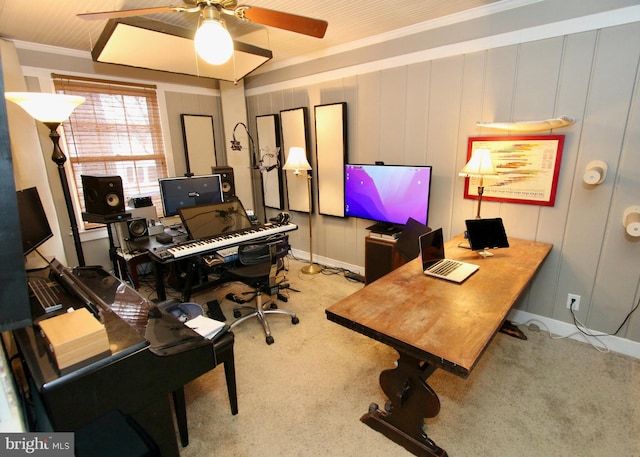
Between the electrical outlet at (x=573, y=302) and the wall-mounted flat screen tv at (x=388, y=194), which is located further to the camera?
Answer: the wall-mounted flat screen tv at (x=388, y=194)

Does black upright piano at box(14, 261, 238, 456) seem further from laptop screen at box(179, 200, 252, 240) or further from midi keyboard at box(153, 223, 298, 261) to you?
laptop screen at box(179, 200, 252, 240)

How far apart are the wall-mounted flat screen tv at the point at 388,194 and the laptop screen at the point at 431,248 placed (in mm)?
866

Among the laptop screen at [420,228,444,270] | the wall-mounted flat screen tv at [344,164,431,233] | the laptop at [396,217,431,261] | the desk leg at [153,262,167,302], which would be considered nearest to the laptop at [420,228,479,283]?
the laptop screen at [420,228,444,270]

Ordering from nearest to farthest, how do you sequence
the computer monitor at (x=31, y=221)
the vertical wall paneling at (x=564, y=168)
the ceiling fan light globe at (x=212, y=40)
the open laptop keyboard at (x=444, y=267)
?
the ceiling fan light globe at (x=212, y=40)
the computer monitor at (x=31, y=221)
the open laptop keyboard at (x=444, y=267)
the vertical wall paneling at (x=564, y=168)

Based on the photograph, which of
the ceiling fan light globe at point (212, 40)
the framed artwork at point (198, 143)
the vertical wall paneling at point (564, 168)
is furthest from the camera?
the framed artwork at point (198, 143)

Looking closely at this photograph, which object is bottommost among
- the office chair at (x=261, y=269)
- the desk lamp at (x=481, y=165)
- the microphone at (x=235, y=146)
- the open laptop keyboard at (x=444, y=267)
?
the office chair at (x=261, y=269)

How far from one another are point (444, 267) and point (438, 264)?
5 cm

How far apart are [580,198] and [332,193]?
230cm

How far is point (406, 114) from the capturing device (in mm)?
3033

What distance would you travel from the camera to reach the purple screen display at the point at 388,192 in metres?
2.93

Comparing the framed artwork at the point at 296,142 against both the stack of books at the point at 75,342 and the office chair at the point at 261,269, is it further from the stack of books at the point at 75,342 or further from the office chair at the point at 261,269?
→ the stack of books at the point at 75,342

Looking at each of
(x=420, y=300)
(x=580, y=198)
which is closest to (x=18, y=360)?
(x=420, y=300)

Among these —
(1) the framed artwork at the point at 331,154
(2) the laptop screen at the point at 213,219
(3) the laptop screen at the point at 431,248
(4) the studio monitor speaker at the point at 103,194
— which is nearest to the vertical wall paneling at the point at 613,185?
(3) the laptop screen at the point at 431,248

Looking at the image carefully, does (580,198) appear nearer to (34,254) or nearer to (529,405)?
(529,405)
